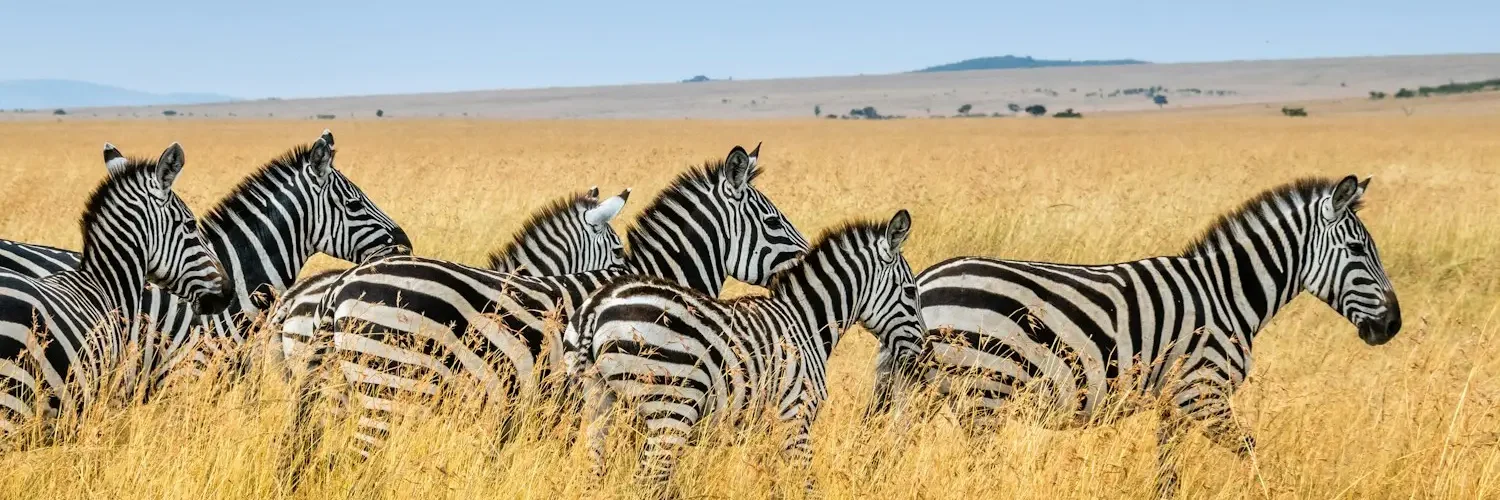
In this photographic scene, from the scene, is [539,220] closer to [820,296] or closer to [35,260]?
[820,296]

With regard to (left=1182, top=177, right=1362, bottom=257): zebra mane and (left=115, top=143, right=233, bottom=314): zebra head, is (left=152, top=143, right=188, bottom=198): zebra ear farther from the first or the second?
(left=1182, top=177, right=1362, bottom=257): zebra mane

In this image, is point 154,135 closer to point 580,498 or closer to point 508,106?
point 580,498

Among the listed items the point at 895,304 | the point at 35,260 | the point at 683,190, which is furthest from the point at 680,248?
the point at 35,260

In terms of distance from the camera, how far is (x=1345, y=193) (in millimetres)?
5691

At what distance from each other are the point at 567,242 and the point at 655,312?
7.49 feet

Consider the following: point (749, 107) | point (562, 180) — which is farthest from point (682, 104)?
point (562, 180)

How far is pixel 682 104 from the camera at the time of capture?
568 feet

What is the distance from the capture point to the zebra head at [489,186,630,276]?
6.55 metres

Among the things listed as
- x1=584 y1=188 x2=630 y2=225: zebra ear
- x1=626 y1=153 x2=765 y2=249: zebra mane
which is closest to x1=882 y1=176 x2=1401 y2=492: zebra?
x1=626 y1=153 x2=765 y2=249: zebra mane

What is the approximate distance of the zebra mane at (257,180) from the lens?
6371 mm

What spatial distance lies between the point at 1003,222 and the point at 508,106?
585 ft

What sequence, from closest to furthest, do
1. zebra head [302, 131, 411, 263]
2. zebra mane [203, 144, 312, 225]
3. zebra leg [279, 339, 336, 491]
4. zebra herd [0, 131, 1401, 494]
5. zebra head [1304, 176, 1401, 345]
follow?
zebra herd [0, 131, 1401, 494], zebra leg [279, 339, 336, 491], zebra head [1304, 176, 1401, 345], zebra mane [203, 144, 312, 225], zebra head [302, 131, 411, 263]

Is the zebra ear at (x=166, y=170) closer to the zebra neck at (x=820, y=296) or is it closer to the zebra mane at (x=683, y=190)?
the zebra mane at (x=683, y=190)

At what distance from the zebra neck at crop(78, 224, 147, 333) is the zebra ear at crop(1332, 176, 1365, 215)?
513cm
